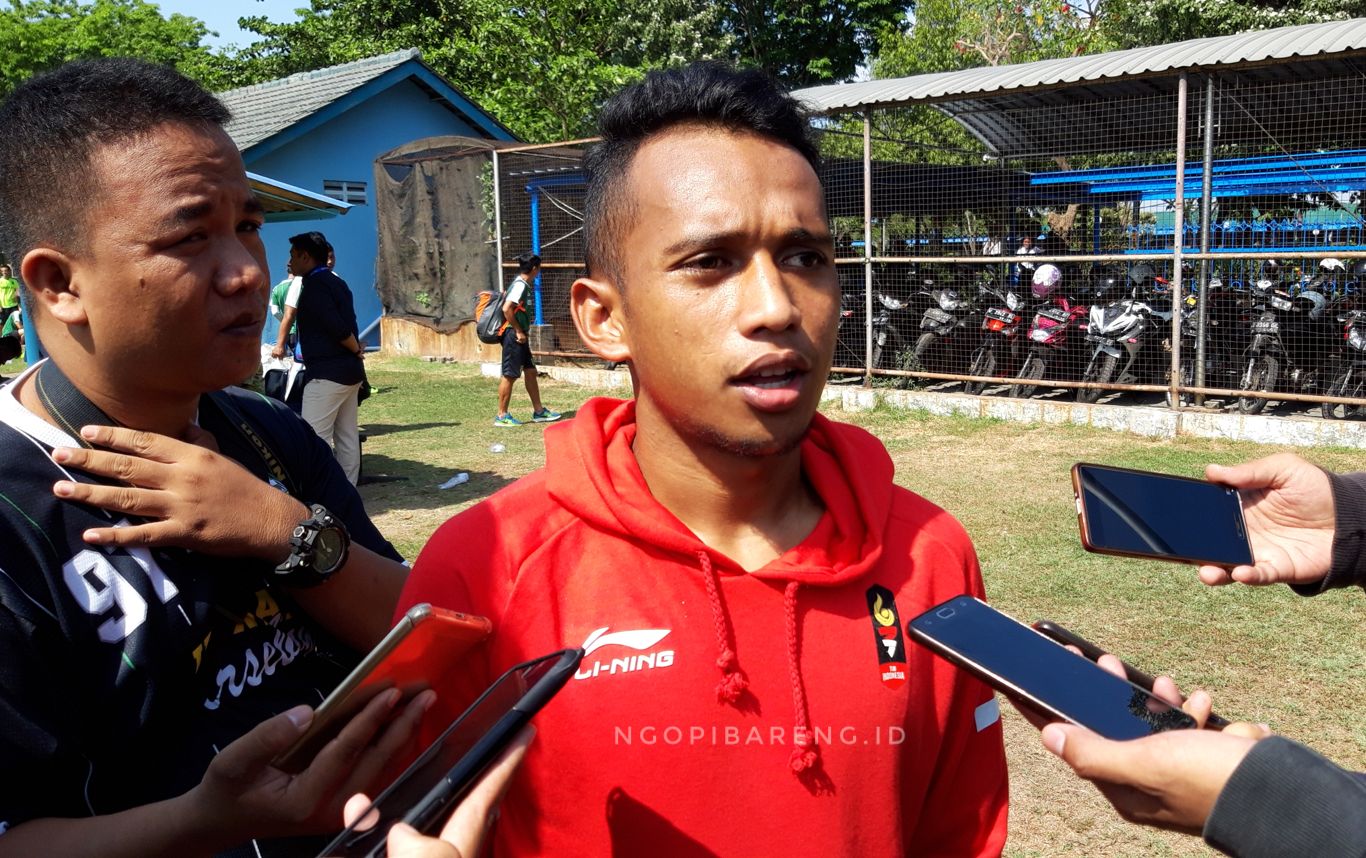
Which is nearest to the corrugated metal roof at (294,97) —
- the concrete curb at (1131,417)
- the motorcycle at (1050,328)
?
the concrete curb at (1131,417)

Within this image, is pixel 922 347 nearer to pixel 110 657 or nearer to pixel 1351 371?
pixel 1351 371

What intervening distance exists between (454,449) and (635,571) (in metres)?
9.32

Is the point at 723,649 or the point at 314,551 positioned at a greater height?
the point at 314,551

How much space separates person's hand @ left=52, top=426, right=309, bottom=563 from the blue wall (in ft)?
63.6

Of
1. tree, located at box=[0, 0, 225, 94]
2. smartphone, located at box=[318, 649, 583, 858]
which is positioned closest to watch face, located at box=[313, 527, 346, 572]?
smartphone, located at box=[318, 649, 583, 858]

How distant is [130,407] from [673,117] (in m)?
0.99

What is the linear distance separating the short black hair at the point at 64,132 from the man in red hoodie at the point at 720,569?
735 millimetres

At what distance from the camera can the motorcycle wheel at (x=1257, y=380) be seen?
10078 millimetres

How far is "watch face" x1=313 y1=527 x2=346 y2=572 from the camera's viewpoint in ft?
5.92

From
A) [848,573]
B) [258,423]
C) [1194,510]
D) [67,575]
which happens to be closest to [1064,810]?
[1194,510]

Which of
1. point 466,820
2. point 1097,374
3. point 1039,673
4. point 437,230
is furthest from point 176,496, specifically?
point 437,230

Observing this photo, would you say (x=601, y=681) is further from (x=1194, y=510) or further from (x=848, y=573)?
(x=1194, y=510)

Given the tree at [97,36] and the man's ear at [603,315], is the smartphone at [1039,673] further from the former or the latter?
the tree at [97,36]

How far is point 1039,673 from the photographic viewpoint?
1.56 metres
